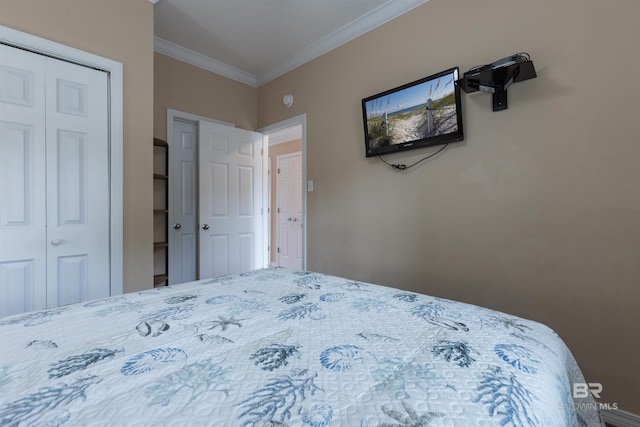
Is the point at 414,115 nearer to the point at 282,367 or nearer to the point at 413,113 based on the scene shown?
the point at 413,113

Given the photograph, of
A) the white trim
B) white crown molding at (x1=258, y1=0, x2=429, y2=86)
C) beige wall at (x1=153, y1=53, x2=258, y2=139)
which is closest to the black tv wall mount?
white crown molding at (x1=258, y1=0, x2=429, y2=86)

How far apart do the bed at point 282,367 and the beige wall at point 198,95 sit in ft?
8.02

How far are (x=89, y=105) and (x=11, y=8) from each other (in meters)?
0.59

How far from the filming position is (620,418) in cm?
151

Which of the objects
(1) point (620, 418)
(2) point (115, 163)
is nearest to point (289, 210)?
(2) point (115, 163)

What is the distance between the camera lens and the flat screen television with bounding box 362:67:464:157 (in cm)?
201

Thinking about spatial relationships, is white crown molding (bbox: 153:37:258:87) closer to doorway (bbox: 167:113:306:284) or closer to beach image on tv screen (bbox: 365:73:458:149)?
doorway (bbox: 167:113:306:284)

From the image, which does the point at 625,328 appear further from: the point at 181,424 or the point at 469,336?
the point at 181,424

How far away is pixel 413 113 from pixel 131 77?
2.08m

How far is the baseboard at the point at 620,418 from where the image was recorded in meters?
1.47

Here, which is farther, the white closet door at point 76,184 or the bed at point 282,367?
the white closet door at point 76,184

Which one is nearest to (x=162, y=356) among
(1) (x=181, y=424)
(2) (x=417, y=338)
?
(1) (x=181, y=424)

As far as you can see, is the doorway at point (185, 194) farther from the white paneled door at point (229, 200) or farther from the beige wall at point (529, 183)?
the beige wall at point (529, 183)

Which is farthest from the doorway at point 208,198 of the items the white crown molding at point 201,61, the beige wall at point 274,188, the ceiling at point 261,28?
the beige wall at point 274,188
